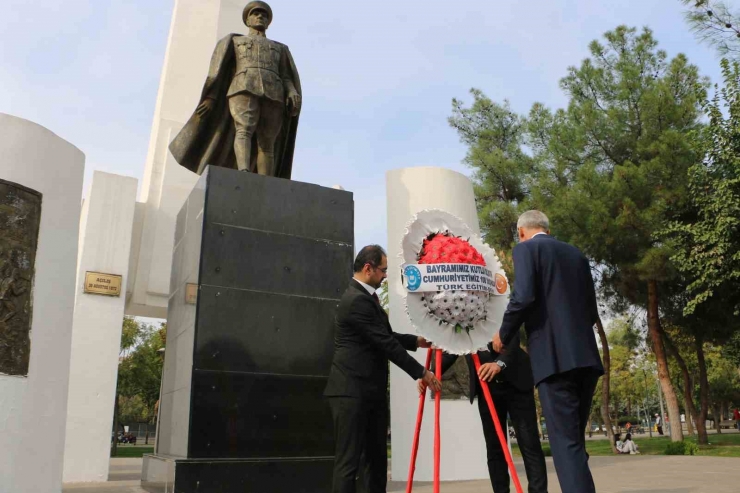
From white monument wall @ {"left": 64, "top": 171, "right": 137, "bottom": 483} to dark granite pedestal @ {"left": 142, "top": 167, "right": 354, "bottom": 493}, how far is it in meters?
4.63

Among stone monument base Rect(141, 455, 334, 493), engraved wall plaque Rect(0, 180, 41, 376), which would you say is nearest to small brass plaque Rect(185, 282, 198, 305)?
stone monument base Rect(141, 455, 334, 493)

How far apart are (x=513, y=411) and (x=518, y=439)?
24cm

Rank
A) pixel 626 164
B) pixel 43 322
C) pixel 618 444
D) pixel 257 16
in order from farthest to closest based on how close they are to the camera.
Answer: pixel 618 444 < pixel 626 164 < pixel 257 16 < pixel 43 322

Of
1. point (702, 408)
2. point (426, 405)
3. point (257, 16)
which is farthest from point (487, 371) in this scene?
point (702, 408)

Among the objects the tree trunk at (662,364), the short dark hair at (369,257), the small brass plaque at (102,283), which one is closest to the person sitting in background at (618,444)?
the tree trunk at (662,364)

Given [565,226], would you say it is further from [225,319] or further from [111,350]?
[225,319]

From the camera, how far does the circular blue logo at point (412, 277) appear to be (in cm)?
393

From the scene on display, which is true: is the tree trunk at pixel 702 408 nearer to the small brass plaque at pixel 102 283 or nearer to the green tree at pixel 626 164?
the green tree at pixel 626 164

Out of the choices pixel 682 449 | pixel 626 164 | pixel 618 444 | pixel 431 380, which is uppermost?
pixel 626 164

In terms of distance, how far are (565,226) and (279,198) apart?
41.2ft

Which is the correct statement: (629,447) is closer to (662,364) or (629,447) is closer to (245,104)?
(662,364)

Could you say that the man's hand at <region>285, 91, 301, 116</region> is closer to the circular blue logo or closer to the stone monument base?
the circular blue logo

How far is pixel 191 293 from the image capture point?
14.9 ft

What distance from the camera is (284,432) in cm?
428
